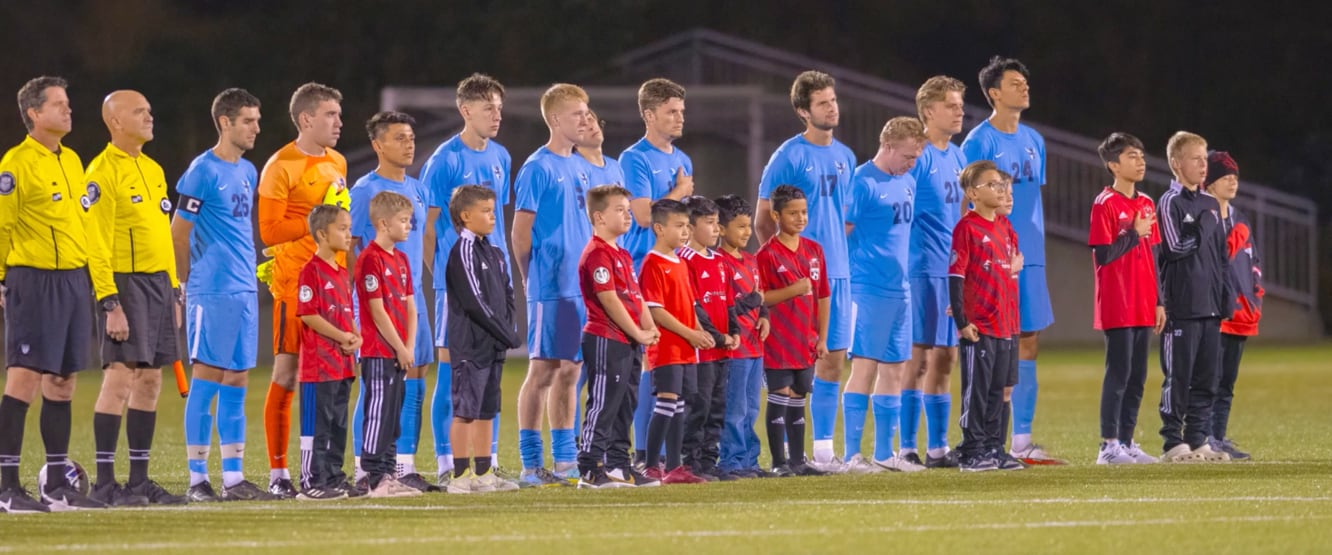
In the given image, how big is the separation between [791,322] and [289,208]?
257 cm

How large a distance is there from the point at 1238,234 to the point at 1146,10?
19.6 metres

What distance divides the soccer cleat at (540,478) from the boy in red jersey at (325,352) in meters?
0.93

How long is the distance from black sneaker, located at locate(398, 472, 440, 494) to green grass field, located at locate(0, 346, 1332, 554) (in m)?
0.37

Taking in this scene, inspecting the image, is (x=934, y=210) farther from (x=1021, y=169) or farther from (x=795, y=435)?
(x=795, y=435)

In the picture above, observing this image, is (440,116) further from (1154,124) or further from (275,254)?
(275,254)

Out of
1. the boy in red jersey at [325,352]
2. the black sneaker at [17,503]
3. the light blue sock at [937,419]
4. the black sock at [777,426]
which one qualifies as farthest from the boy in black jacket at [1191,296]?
the black sneaker at [17,503]

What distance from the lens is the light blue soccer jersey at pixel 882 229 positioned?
34.2ft

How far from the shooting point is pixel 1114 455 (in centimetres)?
1030

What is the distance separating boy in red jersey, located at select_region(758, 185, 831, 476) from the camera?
390 inches

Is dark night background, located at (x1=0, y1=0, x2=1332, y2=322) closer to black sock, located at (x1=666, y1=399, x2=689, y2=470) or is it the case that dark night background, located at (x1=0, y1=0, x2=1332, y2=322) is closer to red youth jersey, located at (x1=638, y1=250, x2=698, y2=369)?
red youth jersey, located at (x1=638, y1=250, x2=698, y2=369)

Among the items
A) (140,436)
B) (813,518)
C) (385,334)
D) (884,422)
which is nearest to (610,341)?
(385,334)

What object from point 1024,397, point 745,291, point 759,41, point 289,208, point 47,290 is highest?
point 759,41

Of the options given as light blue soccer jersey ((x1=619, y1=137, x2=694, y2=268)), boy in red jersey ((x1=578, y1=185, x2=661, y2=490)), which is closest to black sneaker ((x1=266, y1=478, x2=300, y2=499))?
boy in red jersey ((x1=578, y1=185, x2=661, y2=490))

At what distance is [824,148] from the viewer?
1050cm
